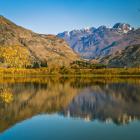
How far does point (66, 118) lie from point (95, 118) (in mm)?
5053

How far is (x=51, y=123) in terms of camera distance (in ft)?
159

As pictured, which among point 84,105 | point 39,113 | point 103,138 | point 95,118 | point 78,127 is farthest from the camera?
point 84,105

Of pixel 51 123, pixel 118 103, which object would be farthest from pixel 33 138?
pixel 118 103

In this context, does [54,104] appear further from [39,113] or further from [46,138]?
[46,138]

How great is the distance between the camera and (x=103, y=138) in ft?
119

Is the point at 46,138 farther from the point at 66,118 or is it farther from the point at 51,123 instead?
the point at 66,118

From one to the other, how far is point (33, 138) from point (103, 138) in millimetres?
8495

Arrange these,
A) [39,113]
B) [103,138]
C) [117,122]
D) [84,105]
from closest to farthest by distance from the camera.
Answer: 1. [103,138]
2. [117,122]
3. [39,113]
4. [84,105]

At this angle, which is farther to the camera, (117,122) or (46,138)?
(117,122)

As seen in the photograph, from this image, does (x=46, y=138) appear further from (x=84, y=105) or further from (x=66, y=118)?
(x=84, y=105)

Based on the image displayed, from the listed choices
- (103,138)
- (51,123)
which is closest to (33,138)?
(103,138)

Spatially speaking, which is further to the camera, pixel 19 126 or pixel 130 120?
pixel 130 120

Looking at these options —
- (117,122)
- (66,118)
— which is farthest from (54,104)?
(117,122)

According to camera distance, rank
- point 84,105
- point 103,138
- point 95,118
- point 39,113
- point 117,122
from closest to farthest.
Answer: point 103,138, point 117,122, point 95,118, point 39,113, point 84,105
